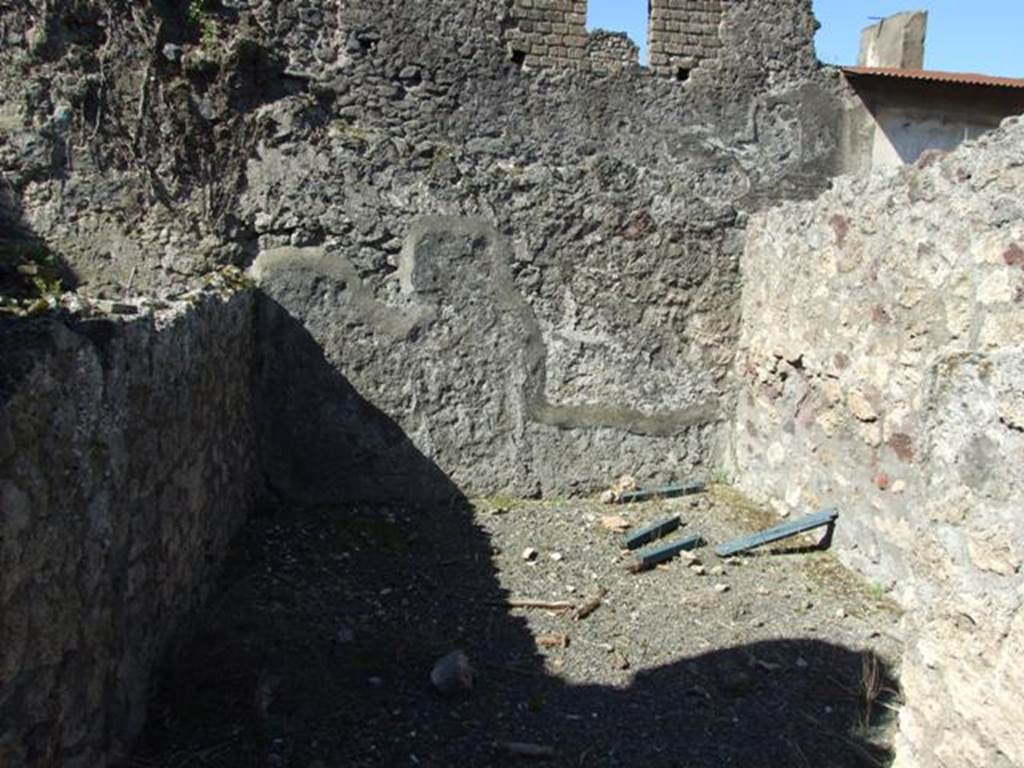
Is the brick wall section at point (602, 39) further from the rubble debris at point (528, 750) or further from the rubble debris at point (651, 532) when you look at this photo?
the rubble debris at point (528, 750)

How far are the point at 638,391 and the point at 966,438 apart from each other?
3.37m

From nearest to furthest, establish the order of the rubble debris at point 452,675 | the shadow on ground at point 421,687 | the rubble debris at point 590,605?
1. the shadow on ground at point 421,687
2. the rubble debris at point 452,675
3. the rubble debris at point 590,605

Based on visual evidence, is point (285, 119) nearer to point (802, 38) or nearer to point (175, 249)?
point (175, 249)

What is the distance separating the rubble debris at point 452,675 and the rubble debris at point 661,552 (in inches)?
50.8

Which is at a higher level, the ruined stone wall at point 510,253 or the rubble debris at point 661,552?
the ruined stone wall at point 510,253

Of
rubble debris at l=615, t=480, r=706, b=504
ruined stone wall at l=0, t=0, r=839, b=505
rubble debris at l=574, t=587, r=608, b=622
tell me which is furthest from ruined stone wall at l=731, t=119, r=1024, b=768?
rubble debris at l=574, t=587, r=608, b=622

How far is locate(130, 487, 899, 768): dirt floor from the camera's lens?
107 inches

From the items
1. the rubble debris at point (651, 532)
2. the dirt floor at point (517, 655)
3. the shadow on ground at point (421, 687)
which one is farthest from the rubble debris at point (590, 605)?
the rubble debris at point (651, 532)

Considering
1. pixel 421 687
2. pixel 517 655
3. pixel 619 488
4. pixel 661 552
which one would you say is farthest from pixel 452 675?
pixel 619 488

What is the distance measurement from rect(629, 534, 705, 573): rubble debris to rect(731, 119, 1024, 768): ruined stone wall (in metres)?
0.69

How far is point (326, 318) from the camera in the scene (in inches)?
186

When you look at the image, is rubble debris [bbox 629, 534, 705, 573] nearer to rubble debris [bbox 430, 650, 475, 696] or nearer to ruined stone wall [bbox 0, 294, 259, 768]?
rubble debris [bbox 430, 650, 475, 696]

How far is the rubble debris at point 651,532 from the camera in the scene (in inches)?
174

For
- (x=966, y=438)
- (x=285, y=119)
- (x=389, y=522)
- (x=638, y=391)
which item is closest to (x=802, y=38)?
(x=638, y=391)
